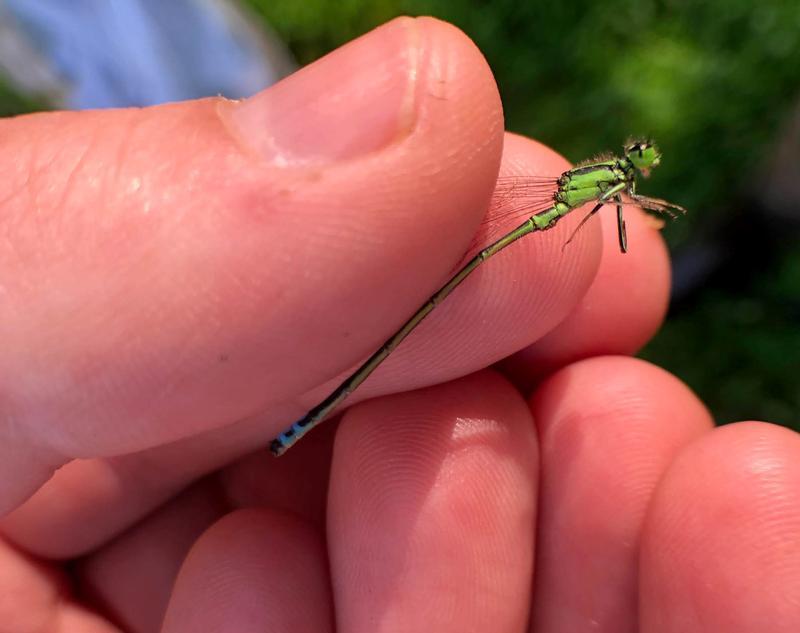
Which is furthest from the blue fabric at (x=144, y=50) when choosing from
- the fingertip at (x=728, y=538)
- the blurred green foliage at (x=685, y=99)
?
the fingertip at (x=728, y=538)

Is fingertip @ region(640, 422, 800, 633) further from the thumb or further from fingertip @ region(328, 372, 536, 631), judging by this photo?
the thumb

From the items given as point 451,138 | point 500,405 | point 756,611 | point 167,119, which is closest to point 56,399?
point 167,119

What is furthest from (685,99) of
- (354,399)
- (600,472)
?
(354,399)

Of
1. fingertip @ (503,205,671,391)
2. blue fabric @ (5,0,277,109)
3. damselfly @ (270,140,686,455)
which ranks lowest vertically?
fingertip @ (503,205,671,391)

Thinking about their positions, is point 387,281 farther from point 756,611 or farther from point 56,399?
point 756,611

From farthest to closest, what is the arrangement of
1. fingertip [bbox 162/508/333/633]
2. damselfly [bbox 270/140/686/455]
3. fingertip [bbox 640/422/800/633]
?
fingertip [bbox 162/508/333/633]
damselfly [bbox 270/140/686/455]
fingertip [bbox 640/422/800/633]

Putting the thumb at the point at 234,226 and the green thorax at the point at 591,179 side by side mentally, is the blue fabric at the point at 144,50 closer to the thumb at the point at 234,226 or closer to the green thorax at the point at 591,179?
the green thorax at the point at 591,179

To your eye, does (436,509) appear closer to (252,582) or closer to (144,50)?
(252,582)

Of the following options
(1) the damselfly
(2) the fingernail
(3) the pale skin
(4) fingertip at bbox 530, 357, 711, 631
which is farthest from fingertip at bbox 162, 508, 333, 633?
(2) the fingernail
